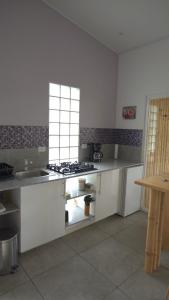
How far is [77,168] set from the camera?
2.67 m

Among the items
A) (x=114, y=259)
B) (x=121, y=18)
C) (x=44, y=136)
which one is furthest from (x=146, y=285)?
(x=121, y=18)

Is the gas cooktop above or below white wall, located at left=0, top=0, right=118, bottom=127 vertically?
below

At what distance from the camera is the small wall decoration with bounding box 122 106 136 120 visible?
345cm

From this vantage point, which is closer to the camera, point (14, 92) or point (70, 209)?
point (14, 92)

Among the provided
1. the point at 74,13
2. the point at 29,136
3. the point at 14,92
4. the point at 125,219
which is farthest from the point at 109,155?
the point at 74,13

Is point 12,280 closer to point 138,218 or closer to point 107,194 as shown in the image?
point 107,194

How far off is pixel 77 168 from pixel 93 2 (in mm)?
2075

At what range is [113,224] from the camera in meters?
2.97

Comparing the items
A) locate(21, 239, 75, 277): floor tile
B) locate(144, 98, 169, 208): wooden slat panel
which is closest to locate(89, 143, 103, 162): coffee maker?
locate(144, 98, 169, 208): wooden slat panel

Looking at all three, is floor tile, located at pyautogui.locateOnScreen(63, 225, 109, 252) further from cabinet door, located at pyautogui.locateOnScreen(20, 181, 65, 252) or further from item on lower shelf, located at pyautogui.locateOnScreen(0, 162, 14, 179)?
item on lower shelf, located at pyautogui.locateOnScreen(0, 162, 14, 179)

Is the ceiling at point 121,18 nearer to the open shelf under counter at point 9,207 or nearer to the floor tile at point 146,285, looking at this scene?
the open shelf under counter at point 9,207

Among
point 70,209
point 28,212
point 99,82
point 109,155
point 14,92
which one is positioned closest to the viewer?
point 28,212

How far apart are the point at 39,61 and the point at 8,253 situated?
2334 mm

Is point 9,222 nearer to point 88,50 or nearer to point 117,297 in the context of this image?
point 117,297
